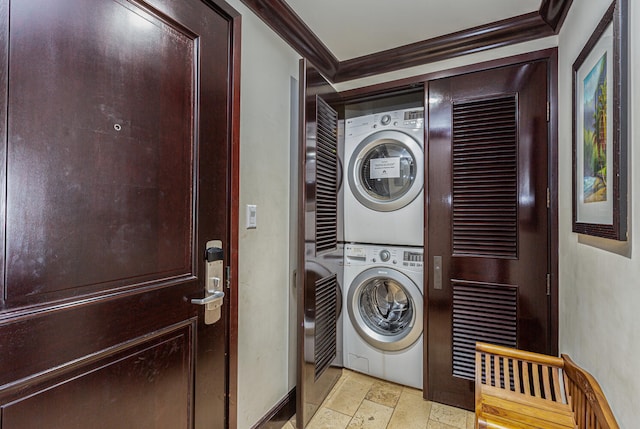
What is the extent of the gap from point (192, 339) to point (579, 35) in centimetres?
205

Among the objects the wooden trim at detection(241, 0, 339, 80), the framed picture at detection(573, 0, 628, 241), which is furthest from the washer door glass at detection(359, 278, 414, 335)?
the wooden trim at detection(241, 0, 339, 80)

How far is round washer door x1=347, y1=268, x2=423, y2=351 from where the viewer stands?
2.12 metres

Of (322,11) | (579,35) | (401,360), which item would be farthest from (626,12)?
(401,360)

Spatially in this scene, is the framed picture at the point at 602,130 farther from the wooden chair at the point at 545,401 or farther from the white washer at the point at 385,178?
the white washer at the point at 385,178

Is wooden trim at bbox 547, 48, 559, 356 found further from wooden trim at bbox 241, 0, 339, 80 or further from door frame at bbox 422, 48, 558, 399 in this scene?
wooden trim at bbox 241, 0, 339, 80

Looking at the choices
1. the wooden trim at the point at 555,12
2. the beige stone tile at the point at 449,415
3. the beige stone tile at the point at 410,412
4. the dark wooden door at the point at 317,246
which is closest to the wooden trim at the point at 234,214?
the dark wooden door at the point at 317,246

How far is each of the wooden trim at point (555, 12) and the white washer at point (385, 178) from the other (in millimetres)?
767

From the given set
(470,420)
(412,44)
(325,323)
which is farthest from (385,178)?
(470,420)

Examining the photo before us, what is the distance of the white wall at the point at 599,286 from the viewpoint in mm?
834

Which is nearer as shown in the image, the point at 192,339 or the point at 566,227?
the point at 192,339

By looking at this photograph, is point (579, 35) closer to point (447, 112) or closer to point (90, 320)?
point (447, 112)

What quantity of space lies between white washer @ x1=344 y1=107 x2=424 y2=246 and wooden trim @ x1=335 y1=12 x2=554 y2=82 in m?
0.31

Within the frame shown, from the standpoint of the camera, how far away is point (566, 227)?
1.56 m

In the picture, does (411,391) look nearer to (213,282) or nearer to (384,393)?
(384,393)
